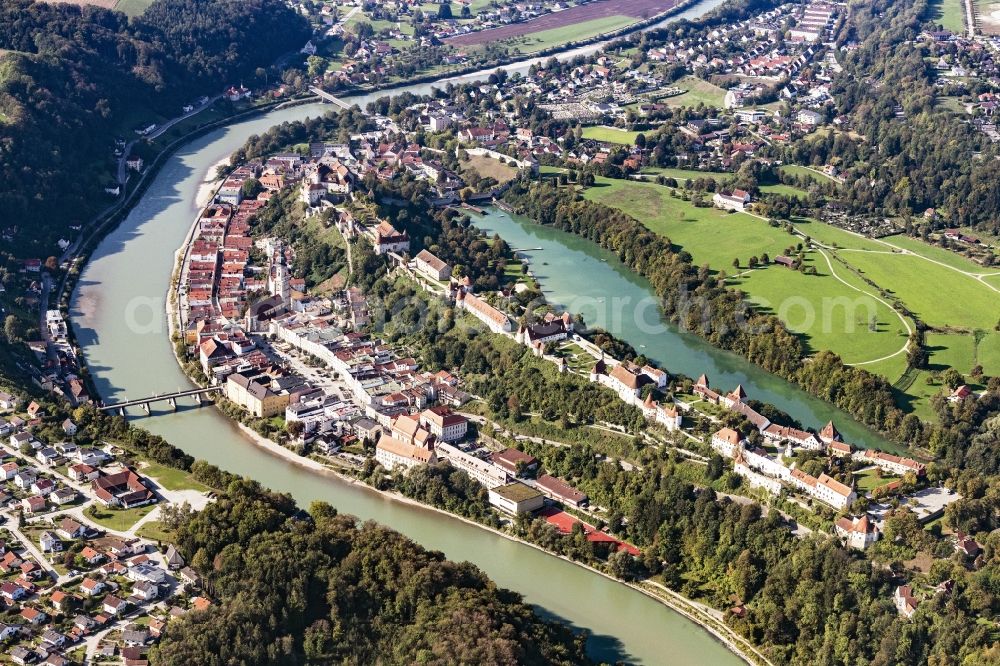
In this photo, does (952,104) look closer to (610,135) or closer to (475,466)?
(610,135)

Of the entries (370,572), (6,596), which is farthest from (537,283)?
(6,596)

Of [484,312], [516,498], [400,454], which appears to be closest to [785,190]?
[484,312]

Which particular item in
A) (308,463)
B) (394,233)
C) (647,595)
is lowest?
(647,595)

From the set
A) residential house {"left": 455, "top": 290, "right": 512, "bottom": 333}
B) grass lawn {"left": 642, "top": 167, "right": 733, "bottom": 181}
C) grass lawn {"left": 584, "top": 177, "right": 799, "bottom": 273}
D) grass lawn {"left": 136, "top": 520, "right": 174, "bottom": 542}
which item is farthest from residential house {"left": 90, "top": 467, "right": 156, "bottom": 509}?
grass lawn {"left": 642, "top": 167, "right": 733, "bottom": 181}

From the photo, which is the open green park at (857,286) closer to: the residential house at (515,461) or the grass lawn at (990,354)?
the grass lawn at (990,354)

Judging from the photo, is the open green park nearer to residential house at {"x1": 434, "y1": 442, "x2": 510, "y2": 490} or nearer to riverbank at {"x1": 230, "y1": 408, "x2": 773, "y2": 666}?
riverbank at {"x1": 230, "y1": 408, "x2": 773, "y2": 666}

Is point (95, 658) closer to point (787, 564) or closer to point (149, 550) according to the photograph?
point (149, 550)
